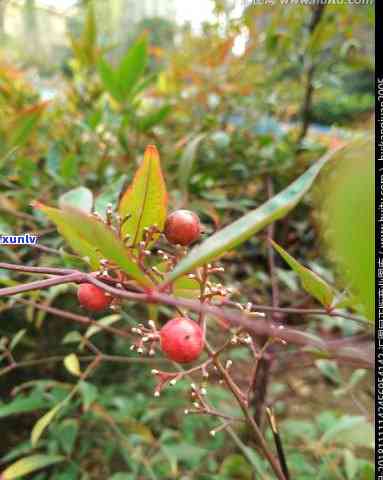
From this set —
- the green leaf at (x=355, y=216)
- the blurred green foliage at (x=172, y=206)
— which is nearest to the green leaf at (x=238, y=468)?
the blurred green foliage at (x=172, y=206)

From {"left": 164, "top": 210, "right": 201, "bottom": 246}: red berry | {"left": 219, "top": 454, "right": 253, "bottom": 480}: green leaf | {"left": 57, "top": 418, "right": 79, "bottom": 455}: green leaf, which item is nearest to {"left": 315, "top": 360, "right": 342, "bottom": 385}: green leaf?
{"left": 219, "top": 454, "right": 253, "bottom": 480}: green leaf

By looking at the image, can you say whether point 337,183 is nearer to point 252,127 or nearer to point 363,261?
point 363,261

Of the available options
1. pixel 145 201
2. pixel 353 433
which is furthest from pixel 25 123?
pixel 353 433

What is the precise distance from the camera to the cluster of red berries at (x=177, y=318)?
23 cm

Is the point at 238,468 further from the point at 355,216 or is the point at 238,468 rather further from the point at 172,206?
the point at 355,216

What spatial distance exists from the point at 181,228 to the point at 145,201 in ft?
0.09

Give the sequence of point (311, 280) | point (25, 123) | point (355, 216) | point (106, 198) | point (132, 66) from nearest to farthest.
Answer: point (355, 216) → point (311, 280) → point (106, 198) → point (25, 123) → point (132, 66)

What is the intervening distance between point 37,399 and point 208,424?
1.07ft

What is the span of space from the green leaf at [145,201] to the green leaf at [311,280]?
0.07 m

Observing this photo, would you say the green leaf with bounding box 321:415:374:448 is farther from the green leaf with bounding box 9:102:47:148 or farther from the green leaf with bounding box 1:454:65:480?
the green leaf with bounding box 9:102:47:148

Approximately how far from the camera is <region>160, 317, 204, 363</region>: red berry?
23 centimetres

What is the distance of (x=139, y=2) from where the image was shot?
6.35 metres

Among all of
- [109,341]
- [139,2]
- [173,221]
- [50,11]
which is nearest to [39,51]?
[139,2]

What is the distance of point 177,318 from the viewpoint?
0.24 metres
